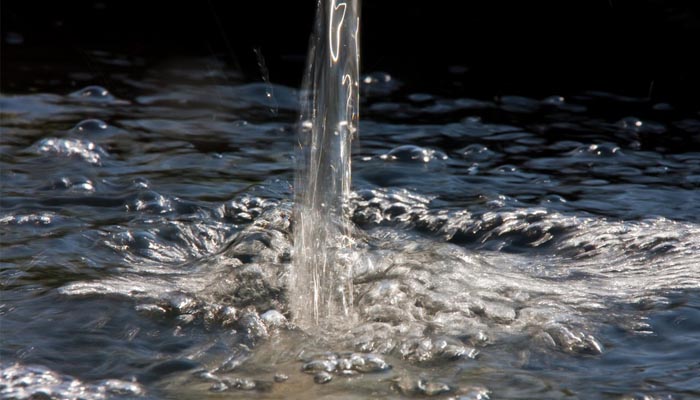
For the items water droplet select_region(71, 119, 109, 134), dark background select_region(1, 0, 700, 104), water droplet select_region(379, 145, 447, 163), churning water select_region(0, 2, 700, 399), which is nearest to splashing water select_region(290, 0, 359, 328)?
churning water select_region(0, 2, 700, 399)

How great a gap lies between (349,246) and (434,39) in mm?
2697

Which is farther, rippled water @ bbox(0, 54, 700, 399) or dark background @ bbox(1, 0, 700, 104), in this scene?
dark background @ bbox(1, 0, 700, 104)

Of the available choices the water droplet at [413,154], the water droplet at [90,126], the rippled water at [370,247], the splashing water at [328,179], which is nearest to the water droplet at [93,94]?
the rippled water at [370,247]

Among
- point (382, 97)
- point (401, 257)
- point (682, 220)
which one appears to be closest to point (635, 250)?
point (682, 220)

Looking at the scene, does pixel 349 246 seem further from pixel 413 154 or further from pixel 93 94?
pixel 93 94

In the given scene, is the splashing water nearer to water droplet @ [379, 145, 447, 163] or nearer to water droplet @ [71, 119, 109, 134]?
water droplet @ [379, 145, 447, 163]

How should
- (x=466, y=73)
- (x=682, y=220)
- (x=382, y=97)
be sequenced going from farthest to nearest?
1. (x=466, y=73)
2. (x=382, y=97)
3. (x=682, y=220)

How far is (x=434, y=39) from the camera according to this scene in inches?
211

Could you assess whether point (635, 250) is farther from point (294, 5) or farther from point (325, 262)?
point (294, 5)

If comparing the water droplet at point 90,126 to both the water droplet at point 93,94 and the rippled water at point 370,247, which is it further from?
the water droplet at point 93,94

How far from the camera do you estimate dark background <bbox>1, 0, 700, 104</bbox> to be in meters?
4.78

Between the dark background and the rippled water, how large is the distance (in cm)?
29

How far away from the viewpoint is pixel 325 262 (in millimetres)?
2777

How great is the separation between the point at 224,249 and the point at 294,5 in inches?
130
